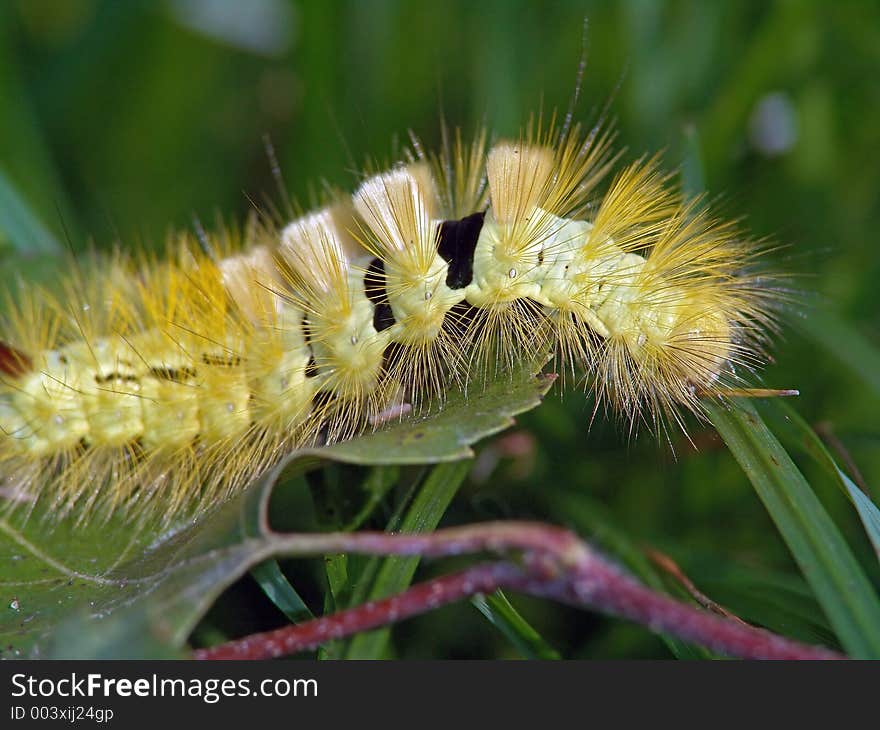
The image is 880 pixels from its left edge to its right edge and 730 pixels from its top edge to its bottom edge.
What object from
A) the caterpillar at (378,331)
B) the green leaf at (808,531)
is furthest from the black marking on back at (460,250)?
the green leaf at (808,531)

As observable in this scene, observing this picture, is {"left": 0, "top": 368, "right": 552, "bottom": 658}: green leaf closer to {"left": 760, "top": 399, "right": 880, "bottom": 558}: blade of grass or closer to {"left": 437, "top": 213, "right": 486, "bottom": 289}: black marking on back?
{"left": 437, "top": 213, "right": 486, "bottom": 289}: black marking on back

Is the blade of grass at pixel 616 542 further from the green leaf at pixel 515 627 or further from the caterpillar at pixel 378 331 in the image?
the caterpillar at pixel 378 331

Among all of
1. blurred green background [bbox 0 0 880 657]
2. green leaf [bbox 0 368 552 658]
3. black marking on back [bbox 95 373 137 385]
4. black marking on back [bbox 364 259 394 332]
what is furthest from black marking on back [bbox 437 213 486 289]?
black marking on back [bbox 95 373 137 385]

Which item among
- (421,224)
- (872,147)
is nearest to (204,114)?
(421,224)

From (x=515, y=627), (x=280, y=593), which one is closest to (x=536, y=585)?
(x=515, y=627)

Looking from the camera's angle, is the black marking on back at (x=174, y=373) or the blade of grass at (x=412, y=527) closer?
the blade of grass at (x=412, y=527)

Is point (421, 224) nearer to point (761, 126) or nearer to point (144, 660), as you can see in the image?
point (144, 660)
